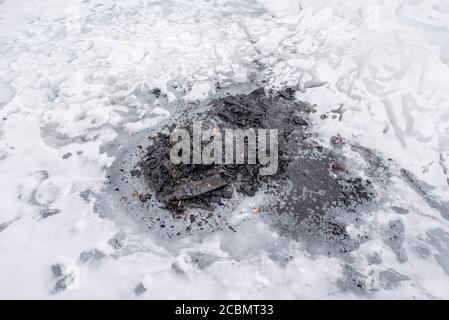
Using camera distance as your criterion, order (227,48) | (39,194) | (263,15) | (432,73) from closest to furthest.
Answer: (39,194), (432,73), (227,48), (263,15)

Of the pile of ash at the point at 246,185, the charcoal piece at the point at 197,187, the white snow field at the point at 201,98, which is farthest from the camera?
the charcoal piece at the point at 197,187

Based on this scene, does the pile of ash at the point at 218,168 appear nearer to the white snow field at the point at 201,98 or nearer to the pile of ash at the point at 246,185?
the pile of ash at the point at 246,185

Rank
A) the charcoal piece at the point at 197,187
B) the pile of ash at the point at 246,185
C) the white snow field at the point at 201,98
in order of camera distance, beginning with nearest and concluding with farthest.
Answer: the white snow field at the point at 201,98, the pile of ash at the point at 246,185, the charcoal piece at the point at 197,187

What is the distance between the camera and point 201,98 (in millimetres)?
5094

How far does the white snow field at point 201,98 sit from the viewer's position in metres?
3.09

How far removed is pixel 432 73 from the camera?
16.2 feet

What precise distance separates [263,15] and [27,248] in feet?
19.8

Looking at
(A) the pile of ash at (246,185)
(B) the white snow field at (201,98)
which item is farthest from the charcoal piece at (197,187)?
(B) the white snow field at (201,98)

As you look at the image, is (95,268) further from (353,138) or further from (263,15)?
(263,15)

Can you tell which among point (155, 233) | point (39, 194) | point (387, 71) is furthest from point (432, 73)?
point (39, 194)

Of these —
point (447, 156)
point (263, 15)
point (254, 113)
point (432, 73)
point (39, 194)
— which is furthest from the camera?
point (263, 15)

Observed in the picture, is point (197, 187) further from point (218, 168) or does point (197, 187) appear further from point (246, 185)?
point (246, 185)

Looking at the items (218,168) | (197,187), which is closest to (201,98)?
(218,168)

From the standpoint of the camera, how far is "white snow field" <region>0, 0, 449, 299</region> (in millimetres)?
3094
